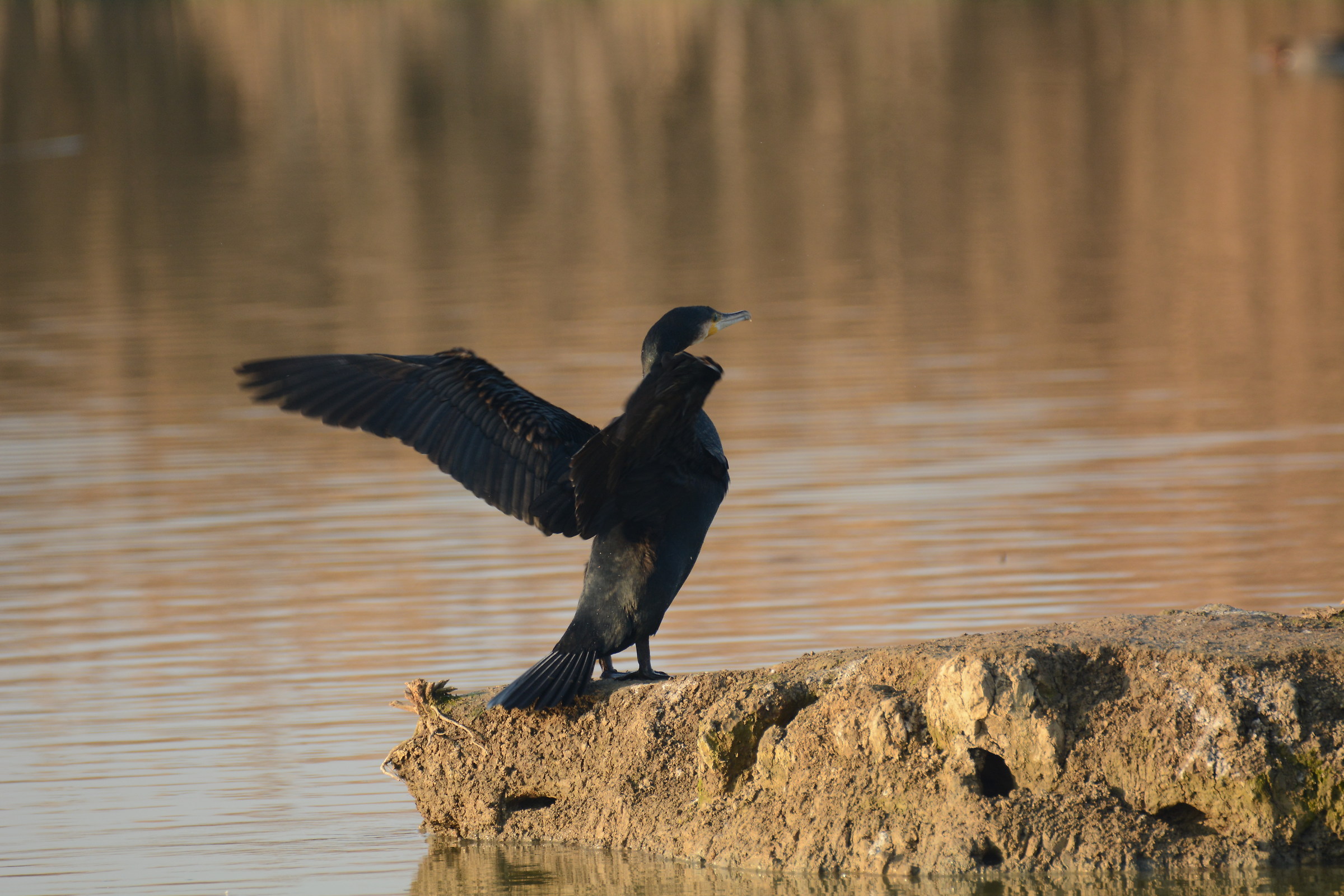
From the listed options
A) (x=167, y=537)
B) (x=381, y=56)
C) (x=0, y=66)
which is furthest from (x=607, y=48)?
(x=167, y=537)

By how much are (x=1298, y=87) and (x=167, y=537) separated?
84.4 feet

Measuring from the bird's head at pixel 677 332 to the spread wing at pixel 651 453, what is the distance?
4cm

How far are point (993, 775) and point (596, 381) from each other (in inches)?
379

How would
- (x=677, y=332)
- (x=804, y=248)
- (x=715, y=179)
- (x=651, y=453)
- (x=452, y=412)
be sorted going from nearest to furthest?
(x=651, y=453) < (x=677, y=332) < (x=452, y=412) < (x=804, y=248) < (x=715, y=179)

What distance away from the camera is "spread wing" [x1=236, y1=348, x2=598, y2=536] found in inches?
257

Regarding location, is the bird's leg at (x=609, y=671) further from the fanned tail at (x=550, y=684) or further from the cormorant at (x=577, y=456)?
the fanned tail at (x=550, y=684)

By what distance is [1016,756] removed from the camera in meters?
5.56

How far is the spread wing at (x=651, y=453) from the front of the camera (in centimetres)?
559

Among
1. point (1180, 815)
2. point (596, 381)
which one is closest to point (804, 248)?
point (596, 381)

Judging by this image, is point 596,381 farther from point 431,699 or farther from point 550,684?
point 550,684

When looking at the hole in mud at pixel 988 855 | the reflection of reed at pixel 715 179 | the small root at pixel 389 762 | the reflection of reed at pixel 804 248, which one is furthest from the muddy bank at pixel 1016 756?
the reflection of reed at pixel 715 179

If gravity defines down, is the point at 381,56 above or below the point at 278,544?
above

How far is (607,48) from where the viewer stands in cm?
4441

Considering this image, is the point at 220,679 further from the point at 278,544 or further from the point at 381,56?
the point at 381,56
